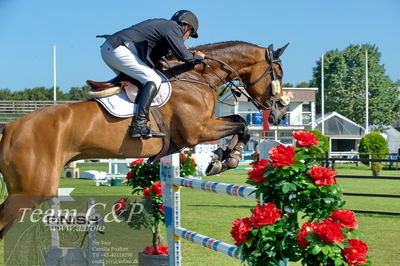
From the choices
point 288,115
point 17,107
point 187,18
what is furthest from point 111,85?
point 288,115

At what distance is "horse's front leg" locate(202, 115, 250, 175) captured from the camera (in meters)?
5.31

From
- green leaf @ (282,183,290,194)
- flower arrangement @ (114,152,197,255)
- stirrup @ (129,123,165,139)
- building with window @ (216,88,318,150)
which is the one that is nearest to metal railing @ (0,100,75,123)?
flower arrangement @ (114,152,197,255)

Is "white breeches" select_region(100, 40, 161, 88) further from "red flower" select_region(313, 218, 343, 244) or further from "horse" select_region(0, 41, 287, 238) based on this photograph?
"red flower" select_region(313, 218, 343, 244)

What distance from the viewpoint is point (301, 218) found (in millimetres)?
3402

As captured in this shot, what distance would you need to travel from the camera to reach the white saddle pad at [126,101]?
15.8 feet

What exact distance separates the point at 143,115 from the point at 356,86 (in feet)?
217

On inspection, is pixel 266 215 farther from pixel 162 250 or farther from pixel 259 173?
pixel 162 250

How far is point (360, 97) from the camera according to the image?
2608 inches

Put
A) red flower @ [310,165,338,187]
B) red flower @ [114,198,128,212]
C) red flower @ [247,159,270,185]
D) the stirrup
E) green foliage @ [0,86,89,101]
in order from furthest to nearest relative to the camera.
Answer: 1. green foliage @ [0,86,89,101]
2. red flower @ [114,198,128,212]
3. the stirrup
4. red flower @ [247,159,270,185]
5. red flower @ [310,165,338,187]

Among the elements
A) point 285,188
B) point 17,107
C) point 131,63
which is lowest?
point 285,188

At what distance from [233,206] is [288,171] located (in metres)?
9.36

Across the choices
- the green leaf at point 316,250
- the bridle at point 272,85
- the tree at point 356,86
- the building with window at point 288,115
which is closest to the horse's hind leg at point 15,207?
the bridle at point 272,85

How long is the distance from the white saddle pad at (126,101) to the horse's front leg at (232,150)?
623 mm

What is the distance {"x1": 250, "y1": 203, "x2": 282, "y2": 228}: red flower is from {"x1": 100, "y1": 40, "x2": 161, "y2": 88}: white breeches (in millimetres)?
1921
